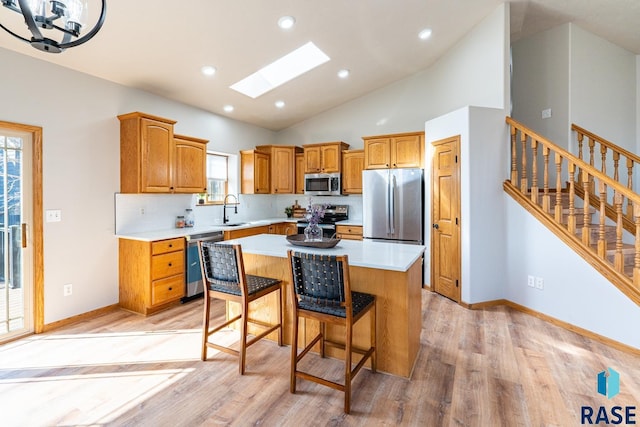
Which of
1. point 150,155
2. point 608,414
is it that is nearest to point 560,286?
point 608,414

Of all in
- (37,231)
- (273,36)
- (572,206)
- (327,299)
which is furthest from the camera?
(273,36)

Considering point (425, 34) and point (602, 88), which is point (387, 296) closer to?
point (425, 34)

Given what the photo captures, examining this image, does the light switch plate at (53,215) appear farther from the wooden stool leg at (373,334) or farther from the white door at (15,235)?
the wooden stool leg at (373,334)

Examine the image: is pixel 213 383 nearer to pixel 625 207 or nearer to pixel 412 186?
pixel 412 186

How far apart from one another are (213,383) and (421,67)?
5.30 metres

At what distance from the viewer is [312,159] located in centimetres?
594

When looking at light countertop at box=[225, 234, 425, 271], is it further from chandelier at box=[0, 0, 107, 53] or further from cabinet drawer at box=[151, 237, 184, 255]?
chandelier at box=[0, 0, 107, 53]

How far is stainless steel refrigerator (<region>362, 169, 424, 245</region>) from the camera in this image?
15.3ft

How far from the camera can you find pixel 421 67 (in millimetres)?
5246

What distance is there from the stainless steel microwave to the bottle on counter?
2117mm

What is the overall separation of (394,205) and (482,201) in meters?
1.29

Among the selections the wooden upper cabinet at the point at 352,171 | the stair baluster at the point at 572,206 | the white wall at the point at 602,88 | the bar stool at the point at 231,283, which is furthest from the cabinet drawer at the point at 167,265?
the white wall at the point at 602,88

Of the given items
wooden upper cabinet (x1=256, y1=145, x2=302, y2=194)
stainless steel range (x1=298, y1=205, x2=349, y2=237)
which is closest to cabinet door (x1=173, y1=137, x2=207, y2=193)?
wooden upper cabinet (x1=256, y1=145, x2=302, y2=194)

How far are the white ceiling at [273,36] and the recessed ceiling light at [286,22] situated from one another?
55mm
